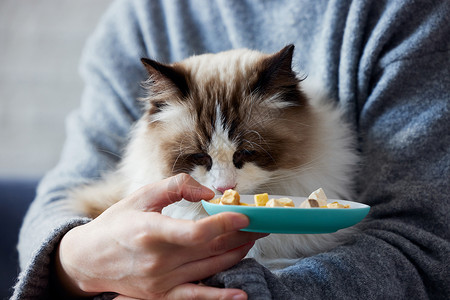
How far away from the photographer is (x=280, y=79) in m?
1.14

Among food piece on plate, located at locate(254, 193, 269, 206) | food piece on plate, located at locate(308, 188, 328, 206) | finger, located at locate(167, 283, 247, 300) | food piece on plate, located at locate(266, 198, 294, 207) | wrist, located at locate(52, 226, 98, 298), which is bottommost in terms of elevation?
wrist, located at locate(52, 226, 98, 298)

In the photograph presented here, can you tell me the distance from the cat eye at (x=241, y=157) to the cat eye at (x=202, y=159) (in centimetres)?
6

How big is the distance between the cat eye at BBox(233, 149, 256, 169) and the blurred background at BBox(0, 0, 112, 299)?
82.9 inches

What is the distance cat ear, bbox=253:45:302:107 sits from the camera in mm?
1073

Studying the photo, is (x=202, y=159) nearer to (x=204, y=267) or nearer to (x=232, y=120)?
(x=232, y=120)

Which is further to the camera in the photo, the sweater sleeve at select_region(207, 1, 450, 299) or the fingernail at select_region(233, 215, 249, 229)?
the sweater sleeve at select_region(207, 1, 450, 299)

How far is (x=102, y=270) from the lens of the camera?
3.14ft

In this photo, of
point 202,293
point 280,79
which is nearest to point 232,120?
point 280,79

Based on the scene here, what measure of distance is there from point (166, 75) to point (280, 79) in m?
0.30

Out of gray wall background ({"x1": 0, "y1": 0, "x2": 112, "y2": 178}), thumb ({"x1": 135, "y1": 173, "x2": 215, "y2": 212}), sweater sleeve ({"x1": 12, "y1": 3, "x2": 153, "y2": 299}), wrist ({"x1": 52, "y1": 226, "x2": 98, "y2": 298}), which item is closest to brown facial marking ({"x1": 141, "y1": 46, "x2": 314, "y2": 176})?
thumb ({"x1": 135, "y1": 173, "x2": 215, "y2": 212})

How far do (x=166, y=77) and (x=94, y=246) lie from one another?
1.50 feet

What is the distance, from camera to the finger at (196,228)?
748mm

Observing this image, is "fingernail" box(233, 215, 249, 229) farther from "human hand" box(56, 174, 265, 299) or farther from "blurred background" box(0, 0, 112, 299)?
"blurred background" box(0, 0, 112, 299)

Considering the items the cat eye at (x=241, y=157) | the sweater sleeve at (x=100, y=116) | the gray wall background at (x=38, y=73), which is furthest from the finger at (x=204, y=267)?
the gray wall background at (x=38, y=73)
